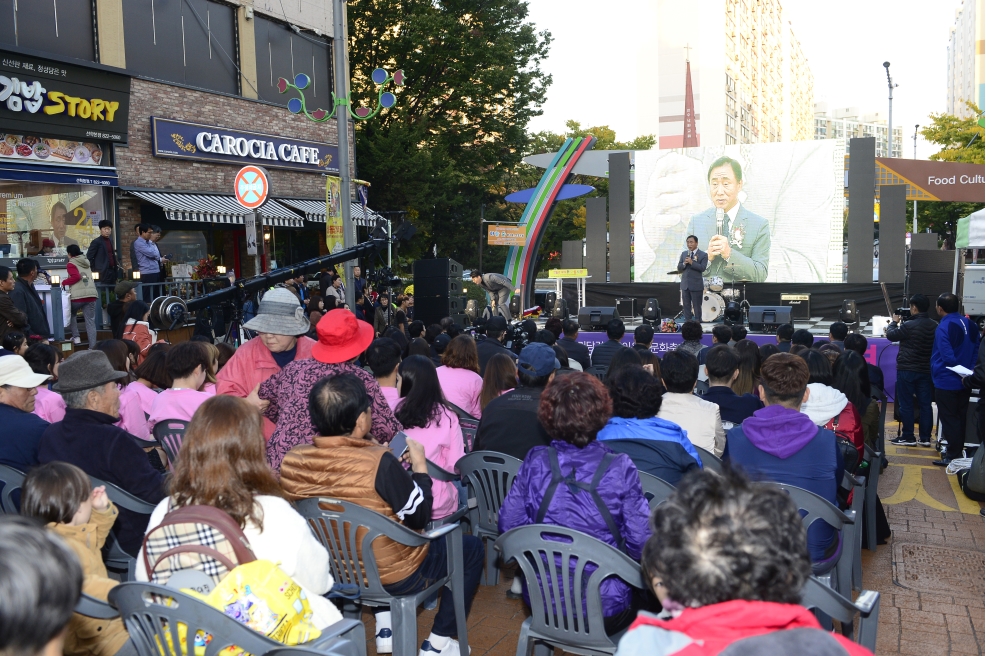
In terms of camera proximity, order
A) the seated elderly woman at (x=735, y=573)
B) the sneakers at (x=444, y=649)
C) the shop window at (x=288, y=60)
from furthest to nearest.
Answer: the shop window at (x=288, y=60), the sneakers at (x=444, y=649), the seated elderly woman at (x=735, y=573)

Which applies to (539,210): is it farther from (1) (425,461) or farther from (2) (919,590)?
(1) (425,461)

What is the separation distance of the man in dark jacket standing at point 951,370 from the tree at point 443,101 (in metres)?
19.6

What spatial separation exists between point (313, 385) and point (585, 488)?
1.29m

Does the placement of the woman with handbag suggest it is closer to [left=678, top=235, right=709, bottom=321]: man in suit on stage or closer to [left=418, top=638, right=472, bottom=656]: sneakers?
[left=418, top=638, right=472, bottom=656]: sneakers

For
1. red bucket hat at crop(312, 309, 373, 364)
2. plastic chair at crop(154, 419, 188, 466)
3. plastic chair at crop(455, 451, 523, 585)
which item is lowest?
plastic chair at crop(455, 451, 523, 585)

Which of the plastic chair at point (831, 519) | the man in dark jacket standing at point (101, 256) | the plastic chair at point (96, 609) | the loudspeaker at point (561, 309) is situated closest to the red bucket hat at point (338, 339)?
the plastic chair at point (96, 609)

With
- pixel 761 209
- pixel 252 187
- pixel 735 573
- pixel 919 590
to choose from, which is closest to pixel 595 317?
pixel 761 209

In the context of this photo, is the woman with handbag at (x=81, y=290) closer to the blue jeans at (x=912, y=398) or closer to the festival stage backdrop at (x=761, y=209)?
the blue jeans at (x=912, y=398)

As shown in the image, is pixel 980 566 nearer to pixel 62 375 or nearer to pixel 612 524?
pixel 612 524

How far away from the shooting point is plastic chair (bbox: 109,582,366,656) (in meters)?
2.02

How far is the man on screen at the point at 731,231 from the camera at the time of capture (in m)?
19.8

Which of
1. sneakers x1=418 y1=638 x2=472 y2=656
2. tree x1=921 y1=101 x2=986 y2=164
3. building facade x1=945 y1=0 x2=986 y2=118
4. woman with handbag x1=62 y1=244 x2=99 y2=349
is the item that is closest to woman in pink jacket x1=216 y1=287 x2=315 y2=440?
sneakers x1=418 y1=638 x2=472 y2=656

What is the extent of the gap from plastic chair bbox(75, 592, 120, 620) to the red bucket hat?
77.0 inches

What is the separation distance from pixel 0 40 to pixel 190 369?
11198 millimetres
